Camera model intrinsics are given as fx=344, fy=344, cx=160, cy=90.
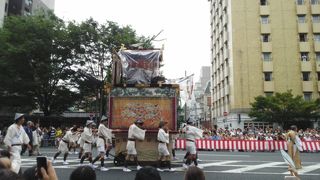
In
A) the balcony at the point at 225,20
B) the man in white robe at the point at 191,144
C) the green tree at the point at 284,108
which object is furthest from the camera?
the balcony at the point at 225,20

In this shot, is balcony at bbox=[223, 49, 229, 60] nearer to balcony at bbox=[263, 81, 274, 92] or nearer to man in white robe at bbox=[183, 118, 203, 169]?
balcony at bbox=[263, 81, 274, 92]

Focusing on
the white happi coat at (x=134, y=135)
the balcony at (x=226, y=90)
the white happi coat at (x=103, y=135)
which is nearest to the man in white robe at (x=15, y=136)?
the white happi coat at (x=103, y=135)

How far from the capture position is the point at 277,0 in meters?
45.9

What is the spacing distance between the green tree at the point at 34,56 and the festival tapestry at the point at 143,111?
18.3 metres

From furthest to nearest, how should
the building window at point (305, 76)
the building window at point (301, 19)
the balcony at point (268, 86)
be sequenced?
the building window at point (301, 19), the building window at point (305, 76), the balcony at point (268, 86)

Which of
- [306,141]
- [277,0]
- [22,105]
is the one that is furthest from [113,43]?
[277,0]

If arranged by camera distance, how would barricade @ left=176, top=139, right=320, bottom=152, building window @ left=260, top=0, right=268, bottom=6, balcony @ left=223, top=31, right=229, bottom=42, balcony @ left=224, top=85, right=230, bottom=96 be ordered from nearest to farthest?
1. barricade @ left=176, top=139, right=320, bottom=152
2. building window @ left=260, top=0, right=268, bottom=6
3. balcony @ left=224, top=85, right=230, bottom=96
4. balcony @ left=223, top=31, right=229, bottom=42

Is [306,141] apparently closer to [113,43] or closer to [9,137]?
[113,43]

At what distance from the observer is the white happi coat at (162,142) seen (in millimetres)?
12438

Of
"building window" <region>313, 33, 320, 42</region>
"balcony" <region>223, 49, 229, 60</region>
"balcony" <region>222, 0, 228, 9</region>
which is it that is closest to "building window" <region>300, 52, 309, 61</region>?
"building window" <region>313, 33, 320, 42</region>

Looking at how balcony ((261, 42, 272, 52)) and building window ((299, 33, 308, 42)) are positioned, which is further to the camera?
building window ((299, 33, 308, 42))

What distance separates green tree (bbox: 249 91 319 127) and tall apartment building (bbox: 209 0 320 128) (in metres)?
6.10

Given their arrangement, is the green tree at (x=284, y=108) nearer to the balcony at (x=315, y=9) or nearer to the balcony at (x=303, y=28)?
the balcony at (x=303, y=28)

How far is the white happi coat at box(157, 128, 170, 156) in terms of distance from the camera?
1244 centimetres
